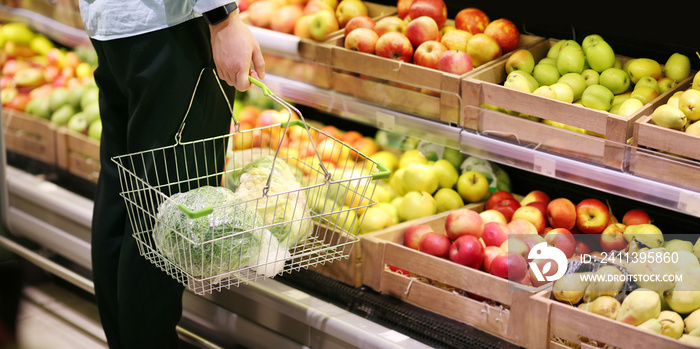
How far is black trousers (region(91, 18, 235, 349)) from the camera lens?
2.02 m

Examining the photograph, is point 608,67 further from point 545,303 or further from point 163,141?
point 163,141

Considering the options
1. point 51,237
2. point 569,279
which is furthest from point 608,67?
point 51,237

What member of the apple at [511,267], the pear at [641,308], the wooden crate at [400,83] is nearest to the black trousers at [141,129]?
the wooden crate at [400,83]

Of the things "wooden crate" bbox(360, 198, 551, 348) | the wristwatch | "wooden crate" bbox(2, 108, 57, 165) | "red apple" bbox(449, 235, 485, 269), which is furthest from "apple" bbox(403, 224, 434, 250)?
"wooden crate" bbox(2, 108, 57, 165)

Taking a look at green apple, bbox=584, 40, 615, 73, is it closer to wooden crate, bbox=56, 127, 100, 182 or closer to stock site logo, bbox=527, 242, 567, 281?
stock site logo, bbox=527, 242, 567, 281

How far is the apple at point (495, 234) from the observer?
2.31 metres

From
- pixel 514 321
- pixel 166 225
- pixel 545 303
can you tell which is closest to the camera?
pixel 166 225

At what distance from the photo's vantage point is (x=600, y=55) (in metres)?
2.32

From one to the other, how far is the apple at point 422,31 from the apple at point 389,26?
82 mm

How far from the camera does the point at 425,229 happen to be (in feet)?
7.88

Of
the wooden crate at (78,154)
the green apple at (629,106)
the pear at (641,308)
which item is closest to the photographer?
the pear at (641,308)

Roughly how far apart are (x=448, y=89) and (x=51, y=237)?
1.96 metres

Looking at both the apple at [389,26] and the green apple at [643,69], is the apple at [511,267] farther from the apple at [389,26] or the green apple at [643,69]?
the apple at [389,26]

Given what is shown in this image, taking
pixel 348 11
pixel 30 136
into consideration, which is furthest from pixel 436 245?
pixel 30 136
